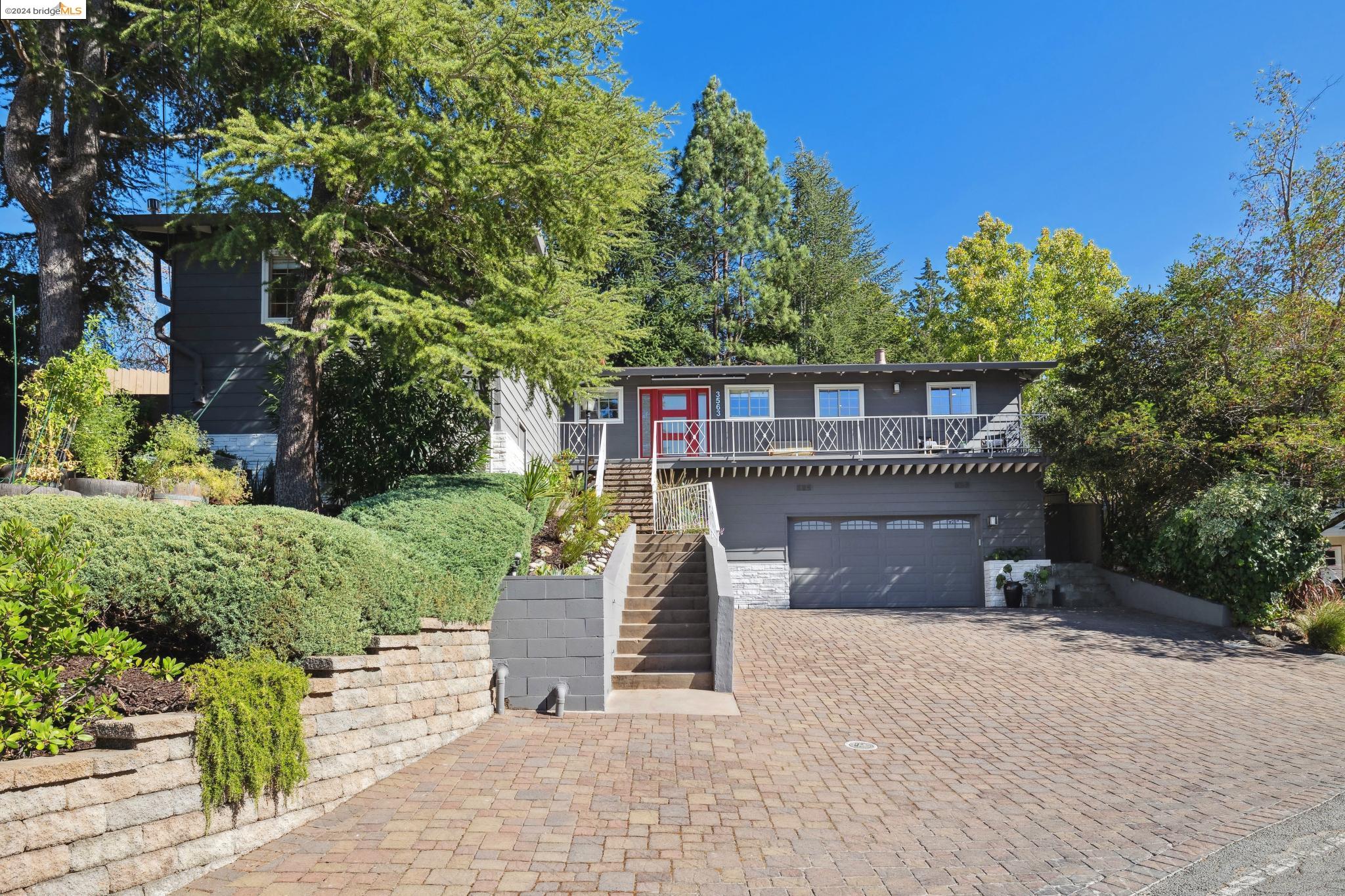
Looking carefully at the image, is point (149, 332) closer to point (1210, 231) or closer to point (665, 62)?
point (665, 62)

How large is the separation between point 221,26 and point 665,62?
61.2 ft

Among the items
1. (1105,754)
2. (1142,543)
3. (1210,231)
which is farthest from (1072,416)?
(1105,754)

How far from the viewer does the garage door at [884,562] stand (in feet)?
64.6

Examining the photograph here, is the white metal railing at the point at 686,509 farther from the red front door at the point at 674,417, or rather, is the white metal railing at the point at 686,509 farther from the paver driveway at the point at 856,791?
the red front door at the point at 674,417

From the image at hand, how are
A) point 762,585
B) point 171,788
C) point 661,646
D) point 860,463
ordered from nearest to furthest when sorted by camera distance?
1. point 171,788
2. point 661,646
3. point 762,585
4. point 860,463

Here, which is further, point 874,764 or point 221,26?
point 221,26

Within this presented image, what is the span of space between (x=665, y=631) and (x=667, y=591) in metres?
1.08

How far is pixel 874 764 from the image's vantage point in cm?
704

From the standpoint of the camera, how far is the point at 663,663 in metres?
9.87

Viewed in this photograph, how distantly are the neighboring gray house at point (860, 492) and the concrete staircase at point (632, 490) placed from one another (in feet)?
3.35

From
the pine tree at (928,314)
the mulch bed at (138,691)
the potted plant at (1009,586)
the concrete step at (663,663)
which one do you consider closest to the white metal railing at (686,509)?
the concrete step at (663,663)

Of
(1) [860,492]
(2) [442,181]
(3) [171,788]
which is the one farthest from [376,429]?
(1) [860,492]

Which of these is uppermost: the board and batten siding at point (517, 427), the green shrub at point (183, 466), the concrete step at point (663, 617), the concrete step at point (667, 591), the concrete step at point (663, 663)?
the board and batten siding at point (517, 427)

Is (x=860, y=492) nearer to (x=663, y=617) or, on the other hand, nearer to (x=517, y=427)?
(x=517, y=427)
